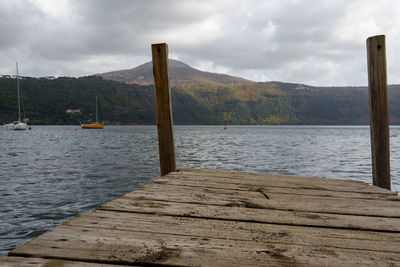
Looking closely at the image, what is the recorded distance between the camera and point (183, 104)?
602 feet

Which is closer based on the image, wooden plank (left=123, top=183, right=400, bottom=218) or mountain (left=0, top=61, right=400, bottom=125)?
wooden plank (left=123, top=183, right=400, bottom=218)

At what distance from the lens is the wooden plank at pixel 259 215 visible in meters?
2.09

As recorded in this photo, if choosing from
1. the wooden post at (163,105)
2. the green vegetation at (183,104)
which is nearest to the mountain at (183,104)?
the green vegetation at (183,104)

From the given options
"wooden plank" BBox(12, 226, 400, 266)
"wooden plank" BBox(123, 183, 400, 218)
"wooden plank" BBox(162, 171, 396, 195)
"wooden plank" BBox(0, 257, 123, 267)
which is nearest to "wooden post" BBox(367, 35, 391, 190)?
"wooden plank" BBox(162, 171, 396, 195)

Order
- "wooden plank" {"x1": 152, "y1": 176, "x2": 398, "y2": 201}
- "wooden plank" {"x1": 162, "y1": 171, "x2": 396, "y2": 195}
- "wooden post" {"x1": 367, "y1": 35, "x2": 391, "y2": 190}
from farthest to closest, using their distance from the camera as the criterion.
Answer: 1. "wooden post" {"x1": 367, "y1": 35, "x2": 391, "y2": 190}
2. "wooden plank" {"x1": 162, "y1": 171, "x2": 396, "y2": 195}
3. "wooden plank" {"x1": 152, "y1": 176, "x2": 398, "y2": 201}

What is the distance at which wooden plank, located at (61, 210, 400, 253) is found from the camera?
1.72m

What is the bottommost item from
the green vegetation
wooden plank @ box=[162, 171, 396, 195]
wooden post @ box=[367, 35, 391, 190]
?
wooden plank @ box=[162, 171, 396, 195]

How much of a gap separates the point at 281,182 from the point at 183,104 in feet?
594

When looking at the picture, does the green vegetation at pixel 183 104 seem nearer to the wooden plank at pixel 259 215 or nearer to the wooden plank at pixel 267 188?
the wooden plank at pixel 267 188

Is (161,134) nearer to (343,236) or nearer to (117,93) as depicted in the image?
(343,236)

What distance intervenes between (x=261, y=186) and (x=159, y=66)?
2194 millimetres

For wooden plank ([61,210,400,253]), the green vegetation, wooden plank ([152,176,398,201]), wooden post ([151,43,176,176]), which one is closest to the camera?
wooden plank ([61,210,400,253])

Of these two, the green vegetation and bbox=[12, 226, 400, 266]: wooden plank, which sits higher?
the green vegetation

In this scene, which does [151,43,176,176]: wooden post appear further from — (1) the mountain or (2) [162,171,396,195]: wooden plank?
(1) the mountain
